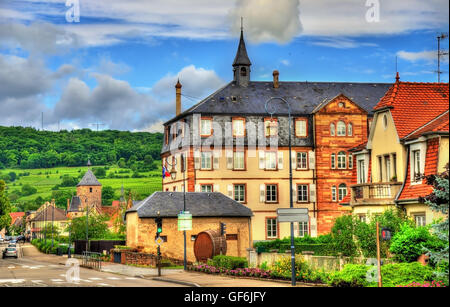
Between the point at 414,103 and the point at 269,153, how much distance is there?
112ft

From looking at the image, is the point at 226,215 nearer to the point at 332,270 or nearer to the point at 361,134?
the point at 361,134

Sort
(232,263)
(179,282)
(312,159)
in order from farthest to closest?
(312,159), (232,263), (179,282)

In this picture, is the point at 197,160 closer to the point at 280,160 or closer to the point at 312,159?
the point at 280,160

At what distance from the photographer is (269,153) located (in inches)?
2653

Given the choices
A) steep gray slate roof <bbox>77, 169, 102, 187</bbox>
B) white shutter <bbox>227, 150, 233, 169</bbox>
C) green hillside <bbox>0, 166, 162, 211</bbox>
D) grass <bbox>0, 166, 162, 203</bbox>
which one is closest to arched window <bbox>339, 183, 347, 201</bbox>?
white shutter <bbox>227, 150, 233, 169</bbox>

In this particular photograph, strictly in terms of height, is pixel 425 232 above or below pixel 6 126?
below

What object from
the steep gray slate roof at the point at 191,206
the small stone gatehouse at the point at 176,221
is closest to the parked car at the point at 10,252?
the small stone gatehouse at the point at 176,221

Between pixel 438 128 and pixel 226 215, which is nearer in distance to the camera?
pixel 438 128

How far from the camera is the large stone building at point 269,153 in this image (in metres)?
66.2

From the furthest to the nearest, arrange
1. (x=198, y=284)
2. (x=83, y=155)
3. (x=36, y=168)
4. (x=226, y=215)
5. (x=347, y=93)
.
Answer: (x=36, y=168)
(x=83, y=155)
(x=347, y=93)
(x=226, y=215)
(x=198, y=284)

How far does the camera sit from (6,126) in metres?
126

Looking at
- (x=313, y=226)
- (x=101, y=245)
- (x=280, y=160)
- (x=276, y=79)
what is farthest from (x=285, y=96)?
(x=101, y=245)
